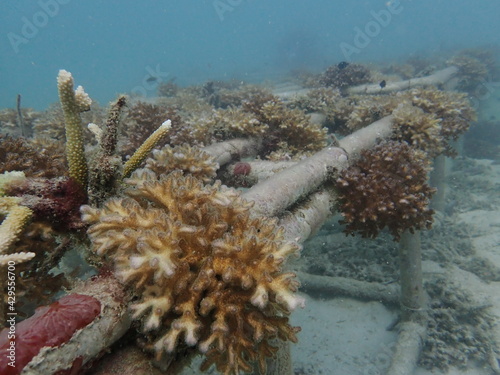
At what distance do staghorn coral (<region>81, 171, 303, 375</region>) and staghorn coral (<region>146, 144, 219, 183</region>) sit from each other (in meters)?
1.59

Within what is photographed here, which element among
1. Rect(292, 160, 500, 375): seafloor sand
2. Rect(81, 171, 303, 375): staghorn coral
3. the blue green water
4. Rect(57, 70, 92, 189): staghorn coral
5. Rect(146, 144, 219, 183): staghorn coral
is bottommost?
Rect(292, 160, 500, 375): seafloor sand

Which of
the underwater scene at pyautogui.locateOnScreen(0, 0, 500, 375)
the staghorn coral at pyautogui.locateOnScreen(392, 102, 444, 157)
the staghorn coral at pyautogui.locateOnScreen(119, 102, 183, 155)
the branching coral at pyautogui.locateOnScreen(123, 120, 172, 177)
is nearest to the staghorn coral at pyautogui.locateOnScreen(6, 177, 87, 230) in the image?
the underwater scene at pyautogui.locateOnScreen(0, 0, 500, 375)

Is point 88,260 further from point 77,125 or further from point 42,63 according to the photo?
point 42,63

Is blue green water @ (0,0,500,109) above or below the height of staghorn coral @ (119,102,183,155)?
above

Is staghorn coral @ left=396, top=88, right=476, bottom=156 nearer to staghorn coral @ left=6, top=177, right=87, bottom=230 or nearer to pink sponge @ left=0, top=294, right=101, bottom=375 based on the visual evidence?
staghorn coral @ left=6, top=177, right=87, bottom=230

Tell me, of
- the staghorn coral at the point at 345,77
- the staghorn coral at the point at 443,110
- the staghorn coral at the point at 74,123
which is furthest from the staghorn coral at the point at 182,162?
the staghorn coral at the point at 345,77

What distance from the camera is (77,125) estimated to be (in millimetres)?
2197

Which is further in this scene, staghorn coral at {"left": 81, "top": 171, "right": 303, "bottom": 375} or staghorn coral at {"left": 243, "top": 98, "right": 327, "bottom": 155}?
staghorn coral at {"left": 243, "top": 98, "right": 327, "bottom": 155}

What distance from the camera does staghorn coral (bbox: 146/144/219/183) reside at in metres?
3.63

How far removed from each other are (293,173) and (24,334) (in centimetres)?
302

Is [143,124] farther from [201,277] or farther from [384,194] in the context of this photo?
[201,277]

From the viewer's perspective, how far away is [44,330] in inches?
54.9

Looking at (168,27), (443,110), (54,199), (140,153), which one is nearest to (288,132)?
(140,153)

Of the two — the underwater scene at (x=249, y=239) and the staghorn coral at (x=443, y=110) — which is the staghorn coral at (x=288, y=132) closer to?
the underwater scene at (x=249, y=239)
